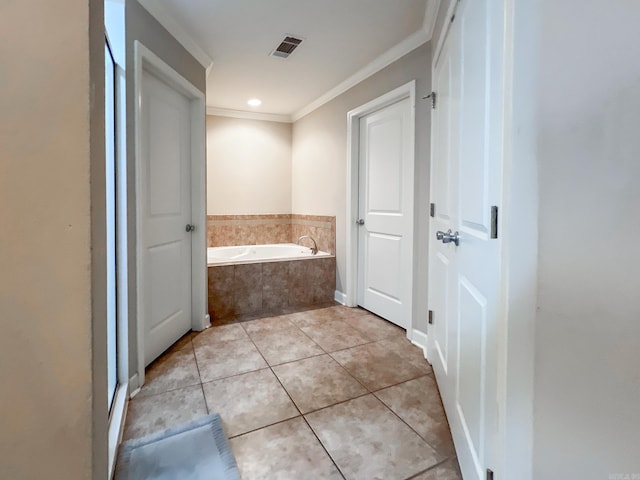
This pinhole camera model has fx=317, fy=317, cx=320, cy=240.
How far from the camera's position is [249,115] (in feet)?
13.8

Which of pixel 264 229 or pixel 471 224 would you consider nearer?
pixel 471 224

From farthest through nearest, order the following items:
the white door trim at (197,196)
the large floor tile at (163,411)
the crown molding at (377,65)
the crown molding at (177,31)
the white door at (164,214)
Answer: the white door trim at (197,196) → the crown molding at (377,65) → the white door at (164,214) → the crown molding at (177,31) → the large floor tile at (163,411)

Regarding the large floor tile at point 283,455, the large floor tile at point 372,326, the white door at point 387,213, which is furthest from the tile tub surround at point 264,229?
the large floor tile at point 283,455

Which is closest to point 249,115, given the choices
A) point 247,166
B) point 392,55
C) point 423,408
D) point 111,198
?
point 247,166

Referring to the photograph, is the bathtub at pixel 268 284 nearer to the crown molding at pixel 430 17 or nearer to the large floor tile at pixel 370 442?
the large floor tile at pixel 370 442

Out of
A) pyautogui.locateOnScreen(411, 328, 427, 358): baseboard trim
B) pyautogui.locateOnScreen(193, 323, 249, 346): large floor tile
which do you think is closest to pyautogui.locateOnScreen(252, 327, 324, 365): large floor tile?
pyautogui.locateOnScreen(193, 323, 249, 346): large floor tile

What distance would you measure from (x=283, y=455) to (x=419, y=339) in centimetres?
143

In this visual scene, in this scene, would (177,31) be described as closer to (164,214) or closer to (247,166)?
(164,214)

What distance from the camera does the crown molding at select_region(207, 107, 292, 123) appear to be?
401 centimetres

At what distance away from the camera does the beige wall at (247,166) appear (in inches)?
161

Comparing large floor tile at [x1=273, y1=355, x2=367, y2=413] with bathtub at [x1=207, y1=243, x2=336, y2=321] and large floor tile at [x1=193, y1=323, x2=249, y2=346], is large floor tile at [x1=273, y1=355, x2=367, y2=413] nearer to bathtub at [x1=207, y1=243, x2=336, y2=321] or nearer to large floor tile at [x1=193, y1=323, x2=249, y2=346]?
large floor tile at [x1=193, y1=323, x2=249, y2=346]

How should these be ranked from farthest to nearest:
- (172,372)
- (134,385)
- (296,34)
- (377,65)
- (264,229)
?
1. (264,229)
2. (377,65)
3. (296,34)
4. (172,372)
5. (134,385)

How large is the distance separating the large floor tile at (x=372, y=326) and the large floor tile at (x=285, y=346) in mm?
486

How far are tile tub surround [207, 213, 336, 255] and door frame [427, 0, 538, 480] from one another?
3.04 m
